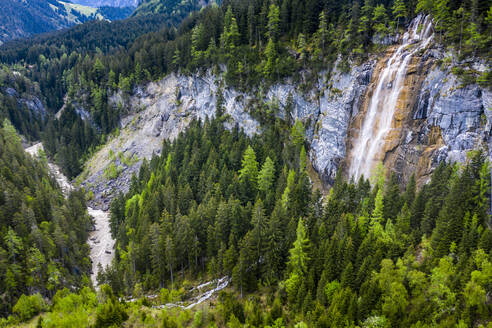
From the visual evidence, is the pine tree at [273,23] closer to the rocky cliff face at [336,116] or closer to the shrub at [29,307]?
the rocky cliff face at [336,116]

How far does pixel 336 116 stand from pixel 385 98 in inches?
493

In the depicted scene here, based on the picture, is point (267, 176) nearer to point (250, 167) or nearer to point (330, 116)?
point (250, 167)

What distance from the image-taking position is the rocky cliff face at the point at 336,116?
2159 inches

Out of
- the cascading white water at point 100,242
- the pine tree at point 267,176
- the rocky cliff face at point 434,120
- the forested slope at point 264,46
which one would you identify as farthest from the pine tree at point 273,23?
the cascading white water at point 100,242

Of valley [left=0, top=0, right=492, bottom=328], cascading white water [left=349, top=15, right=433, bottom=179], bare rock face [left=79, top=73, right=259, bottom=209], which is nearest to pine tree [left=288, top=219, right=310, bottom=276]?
valley [left=0, top=0, right=492, bottom=328]

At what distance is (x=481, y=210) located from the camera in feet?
142

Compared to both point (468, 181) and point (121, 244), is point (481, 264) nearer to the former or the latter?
point (468, 181)

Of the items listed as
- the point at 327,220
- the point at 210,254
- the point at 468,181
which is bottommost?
the point at 210,254

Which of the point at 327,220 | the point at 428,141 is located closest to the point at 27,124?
the point at 327,220

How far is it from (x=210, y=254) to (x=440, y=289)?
38.2 metres

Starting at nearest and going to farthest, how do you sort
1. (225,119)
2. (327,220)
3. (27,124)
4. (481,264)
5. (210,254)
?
(481,264), (327,220), (210,254), (225,119), (27,124)

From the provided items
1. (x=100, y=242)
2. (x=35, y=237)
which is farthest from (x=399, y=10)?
(x=100, y=242)

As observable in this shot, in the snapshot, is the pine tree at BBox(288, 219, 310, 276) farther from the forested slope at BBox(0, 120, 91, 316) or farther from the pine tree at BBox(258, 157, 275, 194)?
the forested slope at BBox(0, 120, 91, 316)

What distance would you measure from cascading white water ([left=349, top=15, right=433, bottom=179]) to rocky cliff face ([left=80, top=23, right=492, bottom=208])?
1.64m
